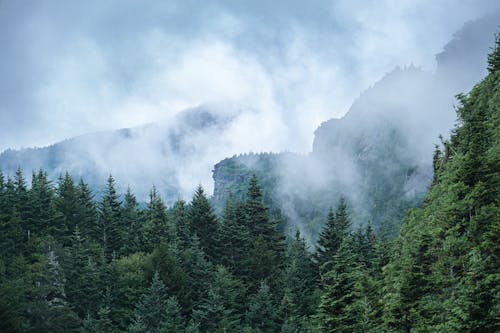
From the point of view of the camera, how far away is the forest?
72.4 ft

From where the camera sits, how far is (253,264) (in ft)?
186

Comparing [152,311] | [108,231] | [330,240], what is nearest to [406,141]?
[330,240]

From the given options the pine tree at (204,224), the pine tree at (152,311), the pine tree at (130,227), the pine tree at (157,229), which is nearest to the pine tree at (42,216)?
the pine tree at (130,227)

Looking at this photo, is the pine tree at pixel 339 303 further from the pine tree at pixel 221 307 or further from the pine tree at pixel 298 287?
the pine tree at pixel 221 307

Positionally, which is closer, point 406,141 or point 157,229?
point 157,229

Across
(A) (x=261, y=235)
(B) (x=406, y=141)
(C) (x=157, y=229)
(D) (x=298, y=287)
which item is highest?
(B) (x=406, y=141)

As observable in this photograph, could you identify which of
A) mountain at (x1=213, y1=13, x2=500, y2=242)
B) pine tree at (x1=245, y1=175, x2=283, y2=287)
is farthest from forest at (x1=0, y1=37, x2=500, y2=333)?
→ mountain at (x1=213, y1=13, x2=500, y2=242)

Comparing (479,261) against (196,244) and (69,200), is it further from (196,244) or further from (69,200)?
(69,200)

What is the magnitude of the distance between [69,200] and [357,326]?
4970 cm

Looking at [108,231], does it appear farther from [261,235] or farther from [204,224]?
[261,235]

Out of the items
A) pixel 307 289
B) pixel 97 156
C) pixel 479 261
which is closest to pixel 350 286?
pixel 479 261

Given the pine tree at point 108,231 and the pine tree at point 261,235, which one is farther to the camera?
the pine tree at point 108,231

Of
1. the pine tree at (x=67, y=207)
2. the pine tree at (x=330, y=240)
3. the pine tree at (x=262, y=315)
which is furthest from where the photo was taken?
the pine tree at (x=67, y=207)

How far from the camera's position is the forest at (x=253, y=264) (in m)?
22.1
